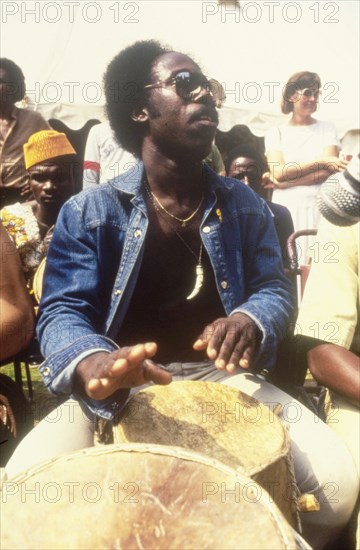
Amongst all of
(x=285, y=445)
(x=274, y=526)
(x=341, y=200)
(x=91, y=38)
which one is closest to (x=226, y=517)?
(x=274, y=526)

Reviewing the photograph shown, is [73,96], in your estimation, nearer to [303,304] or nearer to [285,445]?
[303,304]

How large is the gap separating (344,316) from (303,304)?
17cm

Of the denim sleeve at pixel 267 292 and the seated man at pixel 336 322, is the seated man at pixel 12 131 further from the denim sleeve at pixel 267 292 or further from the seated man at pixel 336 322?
the seated man at pixel 336 322

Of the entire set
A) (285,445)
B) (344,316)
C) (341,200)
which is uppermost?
(341,200)

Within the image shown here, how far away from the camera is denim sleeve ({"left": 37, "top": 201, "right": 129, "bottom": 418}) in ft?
6.53

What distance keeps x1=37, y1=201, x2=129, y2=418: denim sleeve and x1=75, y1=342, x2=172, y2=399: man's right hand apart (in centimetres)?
17

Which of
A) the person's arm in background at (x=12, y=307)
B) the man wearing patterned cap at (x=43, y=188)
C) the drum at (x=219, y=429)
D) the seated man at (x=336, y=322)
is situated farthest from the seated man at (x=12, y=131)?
the drum at (x=219, y=429)

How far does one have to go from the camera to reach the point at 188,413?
1.98 m

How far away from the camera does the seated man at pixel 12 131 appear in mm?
5398

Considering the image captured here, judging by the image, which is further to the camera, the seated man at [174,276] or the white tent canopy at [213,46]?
the white tent canopy at [213,46]

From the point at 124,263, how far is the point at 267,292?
0.56 meters

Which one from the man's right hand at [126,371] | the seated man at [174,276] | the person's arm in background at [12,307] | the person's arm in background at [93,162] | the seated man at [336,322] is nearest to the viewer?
the man's right hand at [126,371]

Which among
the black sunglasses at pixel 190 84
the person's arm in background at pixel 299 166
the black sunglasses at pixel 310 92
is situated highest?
the black sunglasses at pixel 190 84

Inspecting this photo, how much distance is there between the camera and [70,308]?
87.9 inches
